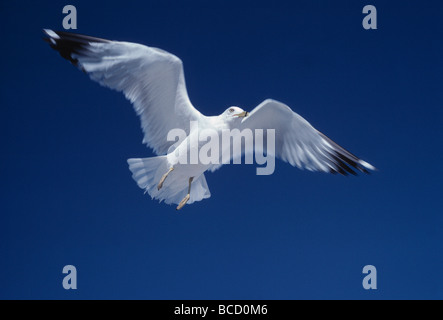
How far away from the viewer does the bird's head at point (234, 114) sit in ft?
11.1

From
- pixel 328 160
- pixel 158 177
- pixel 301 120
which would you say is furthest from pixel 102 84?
pixel 328 160

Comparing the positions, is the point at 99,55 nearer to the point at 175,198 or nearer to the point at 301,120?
the point at 175,198

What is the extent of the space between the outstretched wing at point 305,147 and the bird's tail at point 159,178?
52 cm

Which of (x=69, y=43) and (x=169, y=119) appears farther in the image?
(x=169, y=119)

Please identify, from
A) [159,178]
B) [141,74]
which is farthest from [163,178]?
[141,74]

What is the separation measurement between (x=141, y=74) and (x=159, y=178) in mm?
642

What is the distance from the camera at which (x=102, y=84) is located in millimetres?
3285

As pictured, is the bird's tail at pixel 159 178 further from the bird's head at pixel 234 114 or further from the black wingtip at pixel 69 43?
the black wingtip at pixel 69 43

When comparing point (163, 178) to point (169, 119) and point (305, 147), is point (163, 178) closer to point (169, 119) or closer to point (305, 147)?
point (169, 119)

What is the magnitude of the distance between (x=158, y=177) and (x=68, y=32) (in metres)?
1.01

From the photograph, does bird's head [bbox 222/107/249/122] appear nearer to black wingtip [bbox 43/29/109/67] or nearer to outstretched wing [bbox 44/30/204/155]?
outstretched wing [bbox 44/30/204/155]

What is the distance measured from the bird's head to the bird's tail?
0.43m

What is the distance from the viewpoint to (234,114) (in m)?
3.38

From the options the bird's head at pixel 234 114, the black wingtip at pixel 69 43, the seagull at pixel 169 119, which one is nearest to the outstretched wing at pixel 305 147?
the seagull at pixel 169 119
